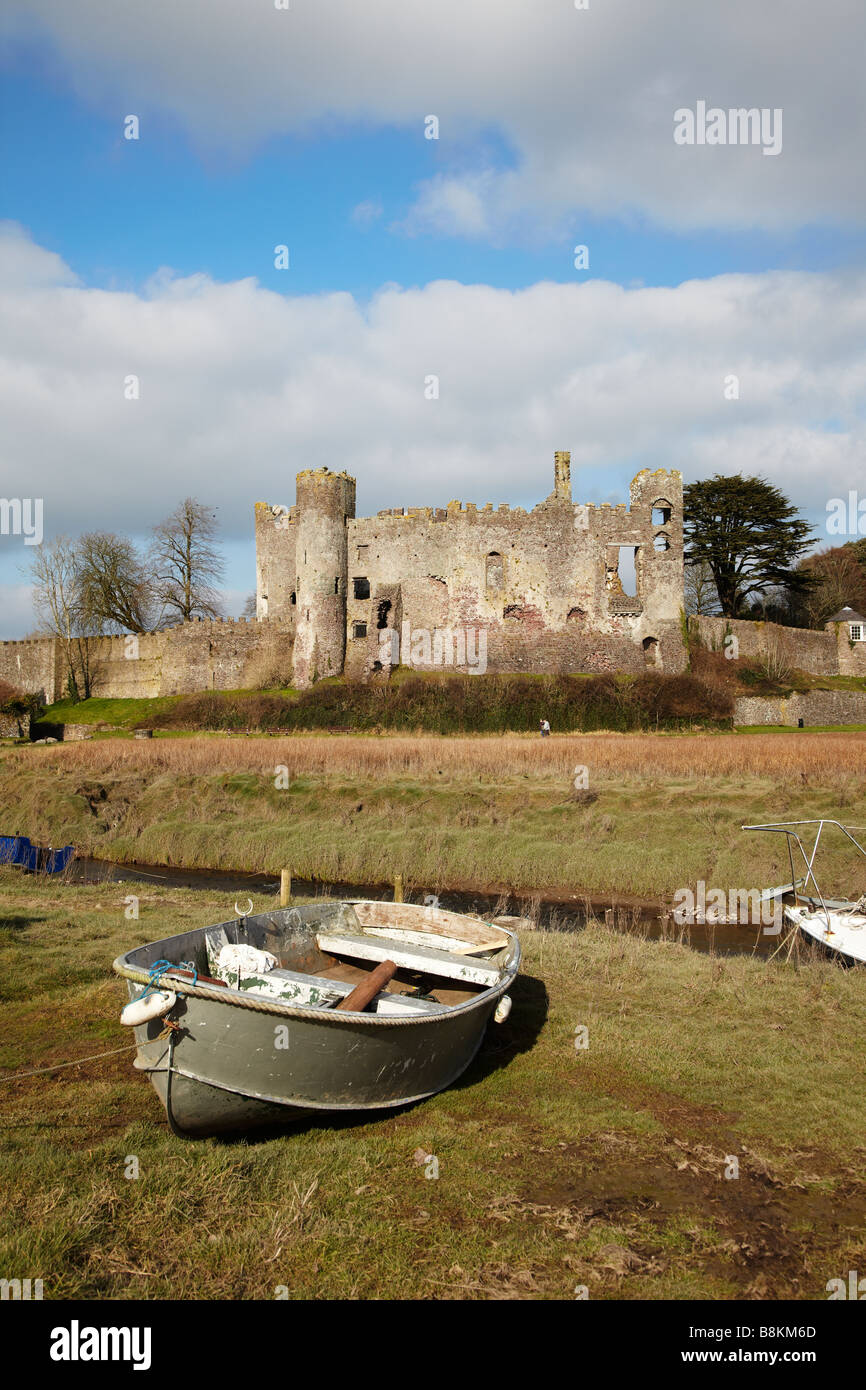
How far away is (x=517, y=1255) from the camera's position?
4.90 metres

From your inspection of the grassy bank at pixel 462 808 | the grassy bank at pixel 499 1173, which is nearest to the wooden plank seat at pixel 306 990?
the grassy bank at pixel 499 1173

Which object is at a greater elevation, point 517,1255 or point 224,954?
point 224,954

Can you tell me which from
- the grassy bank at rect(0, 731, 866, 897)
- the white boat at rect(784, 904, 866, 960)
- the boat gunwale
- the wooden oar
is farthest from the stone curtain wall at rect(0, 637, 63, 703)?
the boat gunwale

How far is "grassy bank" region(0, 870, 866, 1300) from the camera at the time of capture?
15.4 feet

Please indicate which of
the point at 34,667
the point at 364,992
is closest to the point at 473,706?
the point at 34,667

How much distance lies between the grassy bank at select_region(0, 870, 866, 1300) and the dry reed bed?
12.8 m

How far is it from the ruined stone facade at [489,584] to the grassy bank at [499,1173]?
112 feet

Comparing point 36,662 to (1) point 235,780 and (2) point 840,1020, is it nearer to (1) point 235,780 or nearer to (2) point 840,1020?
(1) point 235,780

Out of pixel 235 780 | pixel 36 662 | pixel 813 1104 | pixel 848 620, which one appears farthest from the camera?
pixel 36 662

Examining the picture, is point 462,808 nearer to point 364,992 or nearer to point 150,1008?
point 364,992

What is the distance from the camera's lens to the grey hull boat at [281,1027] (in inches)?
218

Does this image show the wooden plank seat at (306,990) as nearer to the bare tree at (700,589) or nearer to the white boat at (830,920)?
the white boat at (830,920)

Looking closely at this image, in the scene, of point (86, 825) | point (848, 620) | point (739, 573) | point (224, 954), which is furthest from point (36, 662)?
point (224, 954)
